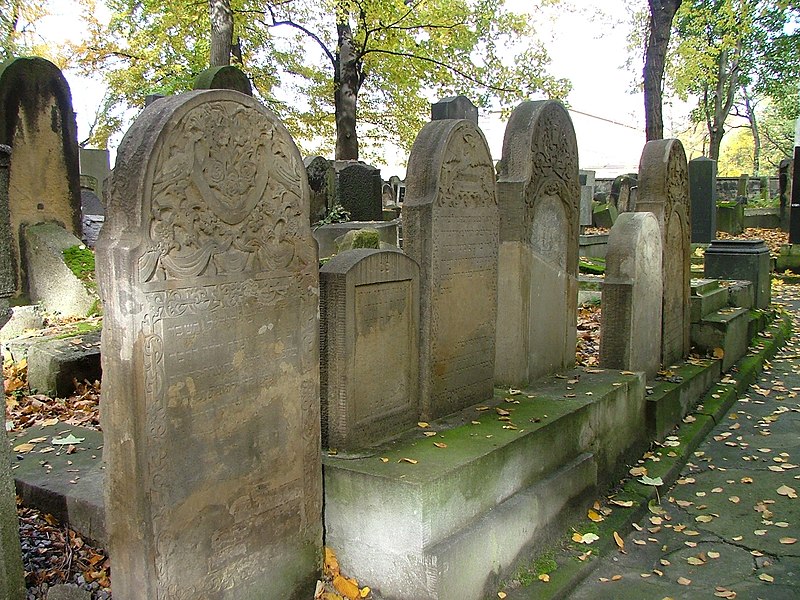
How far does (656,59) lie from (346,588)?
13.5 meters

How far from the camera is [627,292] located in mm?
5988

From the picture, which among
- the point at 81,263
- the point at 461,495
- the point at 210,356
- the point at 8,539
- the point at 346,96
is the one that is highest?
the point at 346,96

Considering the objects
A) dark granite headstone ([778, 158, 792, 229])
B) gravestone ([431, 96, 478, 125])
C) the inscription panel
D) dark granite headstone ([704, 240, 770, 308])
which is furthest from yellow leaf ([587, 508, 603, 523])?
dark granite headstone ([778, 158, 792, 229])

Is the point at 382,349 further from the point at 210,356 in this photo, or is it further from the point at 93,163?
the point at 93,163

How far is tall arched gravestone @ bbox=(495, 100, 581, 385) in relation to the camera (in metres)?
5.08

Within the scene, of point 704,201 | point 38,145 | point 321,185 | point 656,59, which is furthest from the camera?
point 704,201

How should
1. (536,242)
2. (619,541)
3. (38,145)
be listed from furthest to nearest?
1. (38,145)
2. (536,242)
3. (619,541)

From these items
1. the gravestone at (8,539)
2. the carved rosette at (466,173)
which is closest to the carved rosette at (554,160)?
the carved rosette at (466,173)

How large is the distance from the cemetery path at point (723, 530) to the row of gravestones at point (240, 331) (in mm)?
1450

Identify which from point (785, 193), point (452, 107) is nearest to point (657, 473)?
point (452, 107)

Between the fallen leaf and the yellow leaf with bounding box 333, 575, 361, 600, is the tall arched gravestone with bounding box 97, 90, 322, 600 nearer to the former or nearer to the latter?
the yellow leaf with bounding box 333, 575, 361, 600

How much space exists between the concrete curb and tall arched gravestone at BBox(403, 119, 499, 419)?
1.14m

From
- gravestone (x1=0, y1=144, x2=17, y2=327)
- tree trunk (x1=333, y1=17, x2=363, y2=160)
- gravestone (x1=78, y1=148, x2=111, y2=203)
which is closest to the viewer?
gravestone (x1=0, y1=144, x2=17, y2=327)

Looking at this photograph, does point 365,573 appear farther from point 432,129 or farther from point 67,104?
point 67,104
